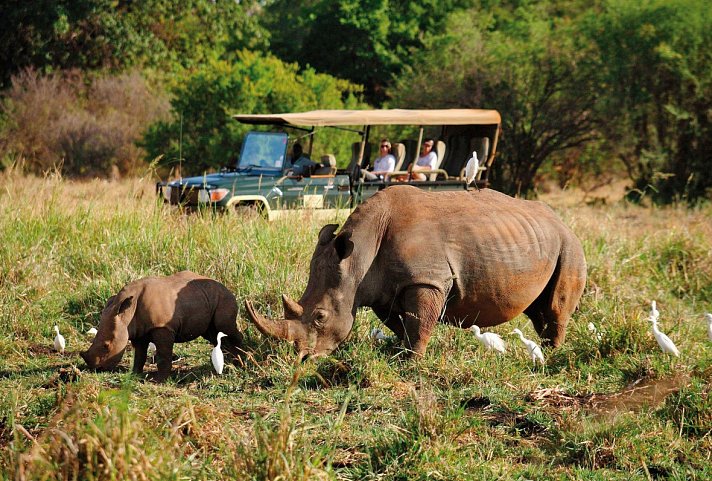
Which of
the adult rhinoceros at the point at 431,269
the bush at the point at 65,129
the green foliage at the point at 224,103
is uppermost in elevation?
the adult rhinoceros at the point at 431,269

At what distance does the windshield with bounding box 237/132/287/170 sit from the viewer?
A: 13.5 meters

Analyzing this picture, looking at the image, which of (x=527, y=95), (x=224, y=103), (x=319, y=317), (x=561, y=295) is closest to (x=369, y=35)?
(x=527, y=95)

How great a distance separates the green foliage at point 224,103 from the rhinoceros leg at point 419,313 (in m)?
14.8

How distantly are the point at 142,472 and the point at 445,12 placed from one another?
30020mm

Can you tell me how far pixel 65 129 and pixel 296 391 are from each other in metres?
19.7

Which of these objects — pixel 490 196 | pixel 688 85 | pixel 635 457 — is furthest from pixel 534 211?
pixel 688 85

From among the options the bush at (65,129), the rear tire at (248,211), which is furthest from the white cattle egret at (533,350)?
the bush at (65,129)

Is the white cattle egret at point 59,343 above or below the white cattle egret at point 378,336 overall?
below

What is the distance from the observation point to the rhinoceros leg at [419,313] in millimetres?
6125

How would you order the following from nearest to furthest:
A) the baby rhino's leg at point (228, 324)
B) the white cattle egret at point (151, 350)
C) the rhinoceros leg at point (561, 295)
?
the baby rhino's leg at point (228, 324)
the rhinoceros leg at point (561, 295)
the white cattle egret at point (151, 350)

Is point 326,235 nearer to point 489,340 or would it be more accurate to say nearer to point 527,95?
point 489,340

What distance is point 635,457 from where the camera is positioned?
4836mm

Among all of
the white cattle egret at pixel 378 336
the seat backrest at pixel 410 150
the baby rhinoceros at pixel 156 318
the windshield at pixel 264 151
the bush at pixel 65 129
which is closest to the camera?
the baby rhinoceros at pixel 156 318

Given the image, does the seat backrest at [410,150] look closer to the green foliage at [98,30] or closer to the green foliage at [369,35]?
the green foliage at [98,30]
